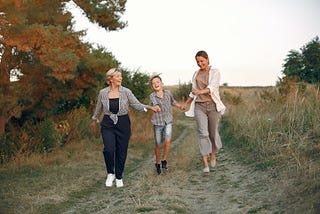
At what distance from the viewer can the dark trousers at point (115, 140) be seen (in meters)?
8.04

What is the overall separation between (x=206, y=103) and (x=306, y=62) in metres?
36.5

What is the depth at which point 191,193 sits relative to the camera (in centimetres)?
738

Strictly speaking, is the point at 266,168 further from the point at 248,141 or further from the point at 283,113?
the point at 283,113

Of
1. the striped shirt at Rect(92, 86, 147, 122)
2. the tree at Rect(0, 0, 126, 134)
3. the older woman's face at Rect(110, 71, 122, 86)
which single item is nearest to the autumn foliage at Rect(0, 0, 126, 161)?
the tree at Rect(0, 0, 126, 134)

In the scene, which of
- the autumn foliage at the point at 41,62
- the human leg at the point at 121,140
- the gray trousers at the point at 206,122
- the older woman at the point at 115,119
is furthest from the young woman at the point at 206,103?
the autumn foliage at the point at 41,62

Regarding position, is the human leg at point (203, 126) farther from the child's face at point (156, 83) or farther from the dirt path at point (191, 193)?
the child's face at point (156, 83)

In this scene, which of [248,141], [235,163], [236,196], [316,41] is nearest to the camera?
[236,196]

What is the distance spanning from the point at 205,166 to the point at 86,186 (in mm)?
2528

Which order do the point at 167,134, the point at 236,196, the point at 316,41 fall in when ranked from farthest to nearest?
the point at 316,41 < the point at 167,134 < the point at 236,196

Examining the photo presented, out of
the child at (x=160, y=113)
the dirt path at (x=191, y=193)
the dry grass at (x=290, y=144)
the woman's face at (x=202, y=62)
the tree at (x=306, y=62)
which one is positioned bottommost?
the dirt path at (x=191, y=193)

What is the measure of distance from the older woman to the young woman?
129 centimetres

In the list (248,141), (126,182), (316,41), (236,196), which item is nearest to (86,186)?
(126,182)

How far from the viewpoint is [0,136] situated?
11352mm

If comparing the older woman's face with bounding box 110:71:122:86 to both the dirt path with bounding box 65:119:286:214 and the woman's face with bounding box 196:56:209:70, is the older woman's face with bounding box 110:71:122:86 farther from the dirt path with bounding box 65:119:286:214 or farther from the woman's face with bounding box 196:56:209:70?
the dirt path with bounding box 65:119:286:214
